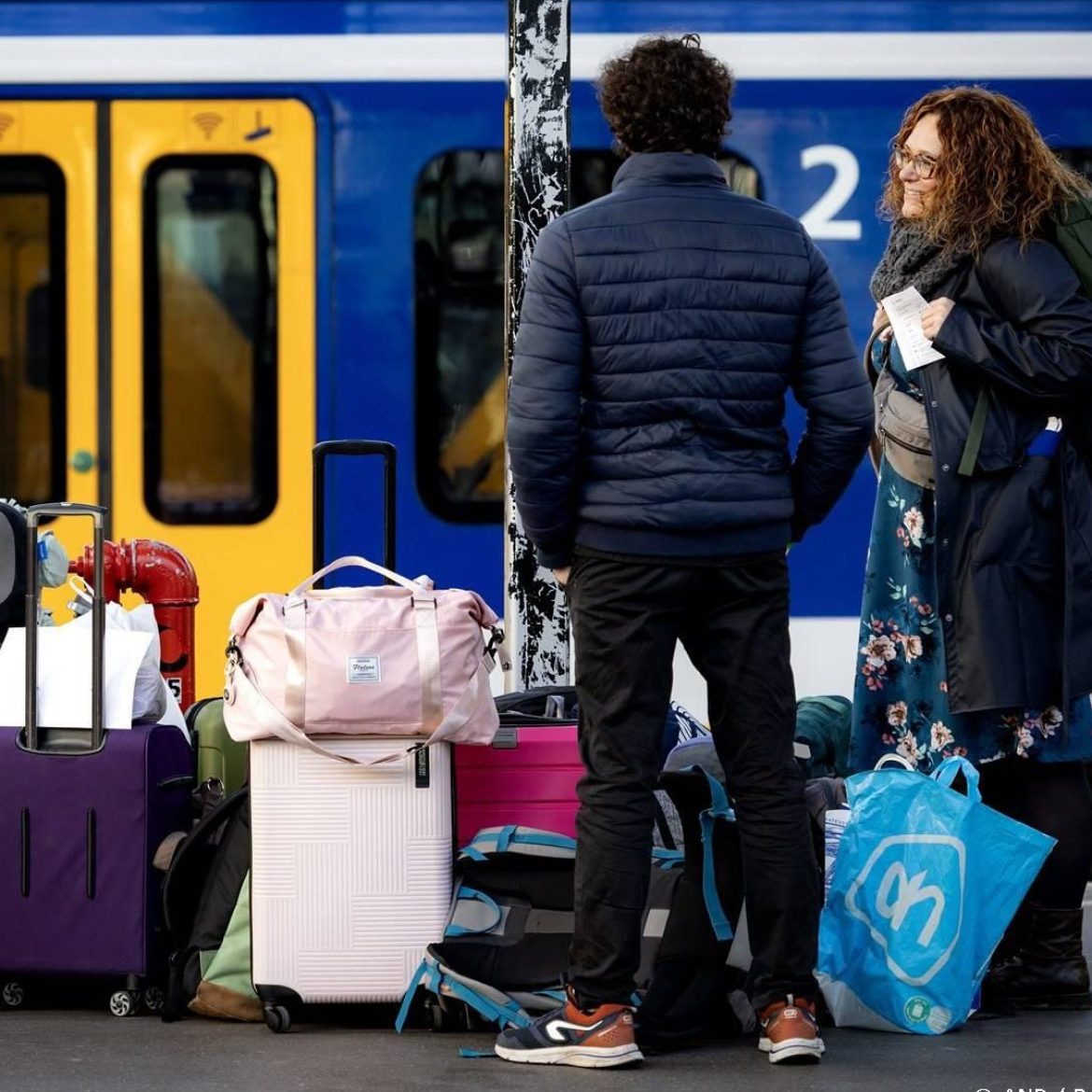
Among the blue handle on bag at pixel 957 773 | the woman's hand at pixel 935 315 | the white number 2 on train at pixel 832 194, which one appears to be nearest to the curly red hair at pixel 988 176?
the woman's hand at pixel 935 315

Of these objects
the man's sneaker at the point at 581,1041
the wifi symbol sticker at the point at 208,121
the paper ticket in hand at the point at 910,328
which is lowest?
the man's sneaker at the point at 581,1041

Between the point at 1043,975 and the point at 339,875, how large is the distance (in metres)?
1.49

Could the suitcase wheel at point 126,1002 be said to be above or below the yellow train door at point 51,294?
below

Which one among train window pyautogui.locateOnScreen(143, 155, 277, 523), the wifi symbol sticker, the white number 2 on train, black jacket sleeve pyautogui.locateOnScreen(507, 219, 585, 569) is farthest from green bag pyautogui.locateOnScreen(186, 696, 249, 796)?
the white number 2 on train

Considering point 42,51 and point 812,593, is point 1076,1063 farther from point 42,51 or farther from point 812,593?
point 42,51

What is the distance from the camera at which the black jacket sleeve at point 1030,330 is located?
427cm

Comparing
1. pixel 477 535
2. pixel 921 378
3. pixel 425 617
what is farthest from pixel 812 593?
pixel 425 617

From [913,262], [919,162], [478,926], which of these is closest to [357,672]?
[478,926]

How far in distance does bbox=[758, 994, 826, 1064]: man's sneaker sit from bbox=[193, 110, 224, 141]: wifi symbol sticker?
4.10m

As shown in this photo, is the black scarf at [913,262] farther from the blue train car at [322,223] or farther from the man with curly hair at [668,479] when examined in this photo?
the blue train car at [322,223]

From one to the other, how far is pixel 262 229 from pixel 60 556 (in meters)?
2.10

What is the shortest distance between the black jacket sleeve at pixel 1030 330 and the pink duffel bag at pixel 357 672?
116 centimetres

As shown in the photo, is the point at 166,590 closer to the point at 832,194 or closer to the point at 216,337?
the point at 216,337

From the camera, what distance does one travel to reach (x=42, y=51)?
6992mm
